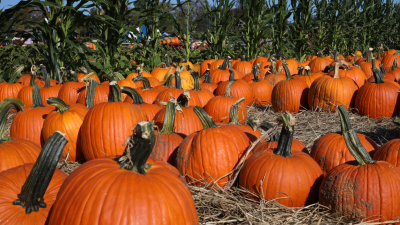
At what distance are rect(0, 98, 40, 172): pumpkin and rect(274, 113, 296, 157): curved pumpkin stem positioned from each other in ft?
6.71

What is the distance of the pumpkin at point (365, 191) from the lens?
209 centimetres

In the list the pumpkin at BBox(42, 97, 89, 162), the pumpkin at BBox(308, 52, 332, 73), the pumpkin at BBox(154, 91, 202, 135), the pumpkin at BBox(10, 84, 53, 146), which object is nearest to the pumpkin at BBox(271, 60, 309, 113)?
the pumpkin at BBox(154, 91, 202, 135)

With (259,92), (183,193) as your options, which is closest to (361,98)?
(259,92)

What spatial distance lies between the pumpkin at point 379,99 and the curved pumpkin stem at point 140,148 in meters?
4.83

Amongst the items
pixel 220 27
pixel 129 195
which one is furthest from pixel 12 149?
pixel 220 27

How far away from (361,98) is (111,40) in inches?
246

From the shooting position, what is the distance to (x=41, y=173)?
167cm

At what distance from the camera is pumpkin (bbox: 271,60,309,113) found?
6090 millimetres

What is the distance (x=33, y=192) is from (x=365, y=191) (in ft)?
6.81

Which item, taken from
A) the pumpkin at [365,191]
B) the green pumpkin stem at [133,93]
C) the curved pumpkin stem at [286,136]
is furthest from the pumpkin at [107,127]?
the pumpkin at [365,191]

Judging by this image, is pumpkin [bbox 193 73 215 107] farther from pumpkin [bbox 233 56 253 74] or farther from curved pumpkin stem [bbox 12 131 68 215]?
pumpkin [bbox 233 56 253 74]

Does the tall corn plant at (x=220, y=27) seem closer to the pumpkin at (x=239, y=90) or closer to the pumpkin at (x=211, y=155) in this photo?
the pumpkin at (x=239, y=90)

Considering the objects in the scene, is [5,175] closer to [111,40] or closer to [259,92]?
[259,92]

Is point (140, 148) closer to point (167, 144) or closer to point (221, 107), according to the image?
point (167, 144)
